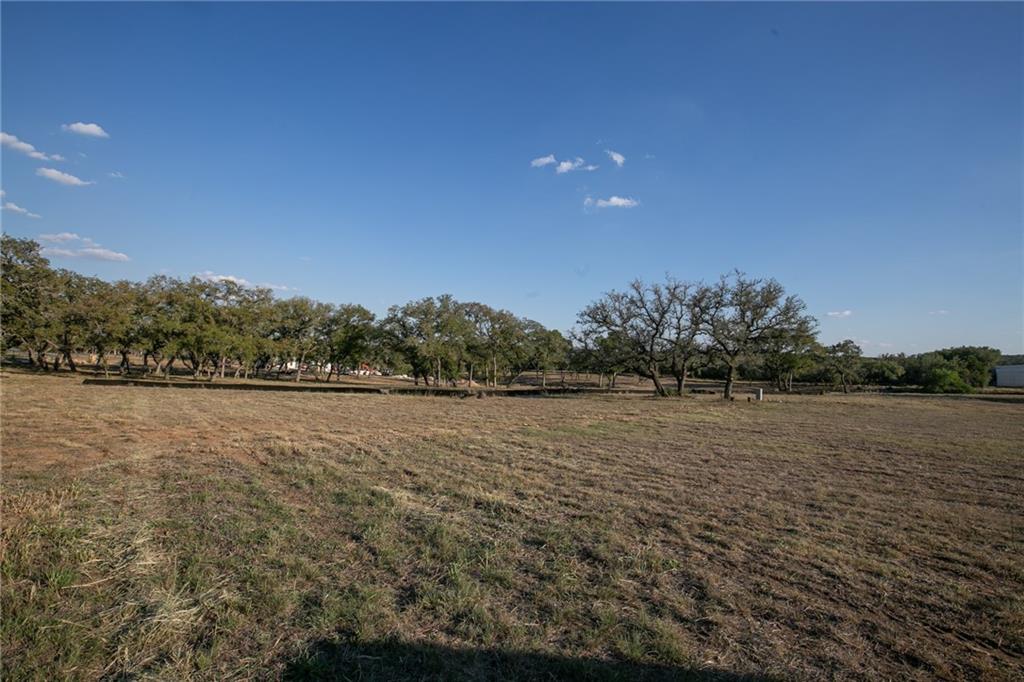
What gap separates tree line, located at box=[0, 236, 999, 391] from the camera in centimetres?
3591

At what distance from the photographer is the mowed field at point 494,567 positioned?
11.2 ft

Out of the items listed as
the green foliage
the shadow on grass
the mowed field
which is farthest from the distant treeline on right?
the shadow on grass

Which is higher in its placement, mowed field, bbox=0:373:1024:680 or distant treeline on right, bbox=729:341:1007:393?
distant treeline on right, bbox=729:341:1007:393

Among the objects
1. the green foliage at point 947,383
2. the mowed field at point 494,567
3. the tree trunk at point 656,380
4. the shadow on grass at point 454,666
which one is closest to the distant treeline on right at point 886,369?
the green foliage at point 947,383

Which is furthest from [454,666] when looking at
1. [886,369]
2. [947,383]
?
[886,369]

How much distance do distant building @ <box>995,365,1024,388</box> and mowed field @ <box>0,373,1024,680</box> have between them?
96625 mm

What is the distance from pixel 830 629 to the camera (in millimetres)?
3910

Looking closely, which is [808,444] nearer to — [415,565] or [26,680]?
[415,565]

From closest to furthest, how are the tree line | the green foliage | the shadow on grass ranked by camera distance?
the shadow on grass, the tree line, the green foliage

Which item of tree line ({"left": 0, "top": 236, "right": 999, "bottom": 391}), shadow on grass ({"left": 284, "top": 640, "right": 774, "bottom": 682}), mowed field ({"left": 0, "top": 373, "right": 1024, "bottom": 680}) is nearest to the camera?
shadow on grass ({"left": 284, "top": 640, "right": 774, "bottom": 682})

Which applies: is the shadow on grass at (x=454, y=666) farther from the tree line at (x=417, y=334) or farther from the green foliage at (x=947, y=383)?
the green foliage at (x=947, y=383)

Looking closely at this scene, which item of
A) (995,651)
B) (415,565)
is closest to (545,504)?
(415,565)

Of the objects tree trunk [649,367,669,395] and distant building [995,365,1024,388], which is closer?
tree trunk [649,367,669,395]

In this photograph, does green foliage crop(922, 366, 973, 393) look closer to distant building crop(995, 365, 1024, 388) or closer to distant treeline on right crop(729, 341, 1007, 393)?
distant treeline on right crop(729, 341, 1007, 393)
